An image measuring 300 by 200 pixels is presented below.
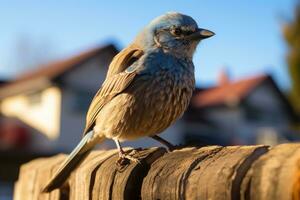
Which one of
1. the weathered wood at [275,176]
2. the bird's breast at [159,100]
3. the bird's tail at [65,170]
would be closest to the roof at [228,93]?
the bird's breast at [159,100]

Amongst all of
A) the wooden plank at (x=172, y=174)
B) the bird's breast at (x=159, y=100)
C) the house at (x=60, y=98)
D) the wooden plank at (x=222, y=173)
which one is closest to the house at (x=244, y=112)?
the house at (x=60, y=98)

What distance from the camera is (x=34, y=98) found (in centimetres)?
2169

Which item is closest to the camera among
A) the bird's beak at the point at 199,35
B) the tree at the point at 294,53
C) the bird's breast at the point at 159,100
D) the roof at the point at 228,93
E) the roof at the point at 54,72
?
the bird's breast at the point at 159,100

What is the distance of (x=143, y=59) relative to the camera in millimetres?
2943

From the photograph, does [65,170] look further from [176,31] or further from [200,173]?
[176,31]

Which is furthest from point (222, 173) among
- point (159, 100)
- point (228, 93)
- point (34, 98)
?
point (228, 93)

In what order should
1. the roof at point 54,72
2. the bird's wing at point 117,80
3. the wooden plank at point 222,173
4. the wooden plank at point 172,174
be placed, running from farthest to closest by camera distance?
the roof at point 54,72, the bird's wing at point 117,80, the wooden plank at point 172,174, the wooden plank at point 222,173

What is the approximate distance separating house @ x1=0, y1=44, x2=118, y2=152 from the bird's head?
57.6 ft

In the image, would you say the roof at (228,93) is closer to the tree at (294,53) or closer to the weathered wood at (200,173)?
the tree at (294,53)

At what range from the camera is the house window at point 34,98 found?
69.8 feet

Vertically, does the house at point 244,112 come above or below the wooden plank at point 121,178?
below

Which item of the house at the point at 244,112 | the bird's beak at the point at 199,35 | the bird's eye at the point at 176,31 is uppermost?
the bird's eye at the point at 176,31

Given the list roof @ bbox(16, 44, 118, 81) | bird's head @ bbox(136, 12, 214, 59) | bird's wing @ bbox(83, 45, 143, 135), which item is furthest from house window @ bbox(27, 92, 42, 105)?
bird's head @ bbox(136, 12, 214, 59)

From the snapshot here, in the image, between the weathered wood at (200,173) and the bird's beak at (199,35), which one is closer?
the weathered wood at (200,173)
